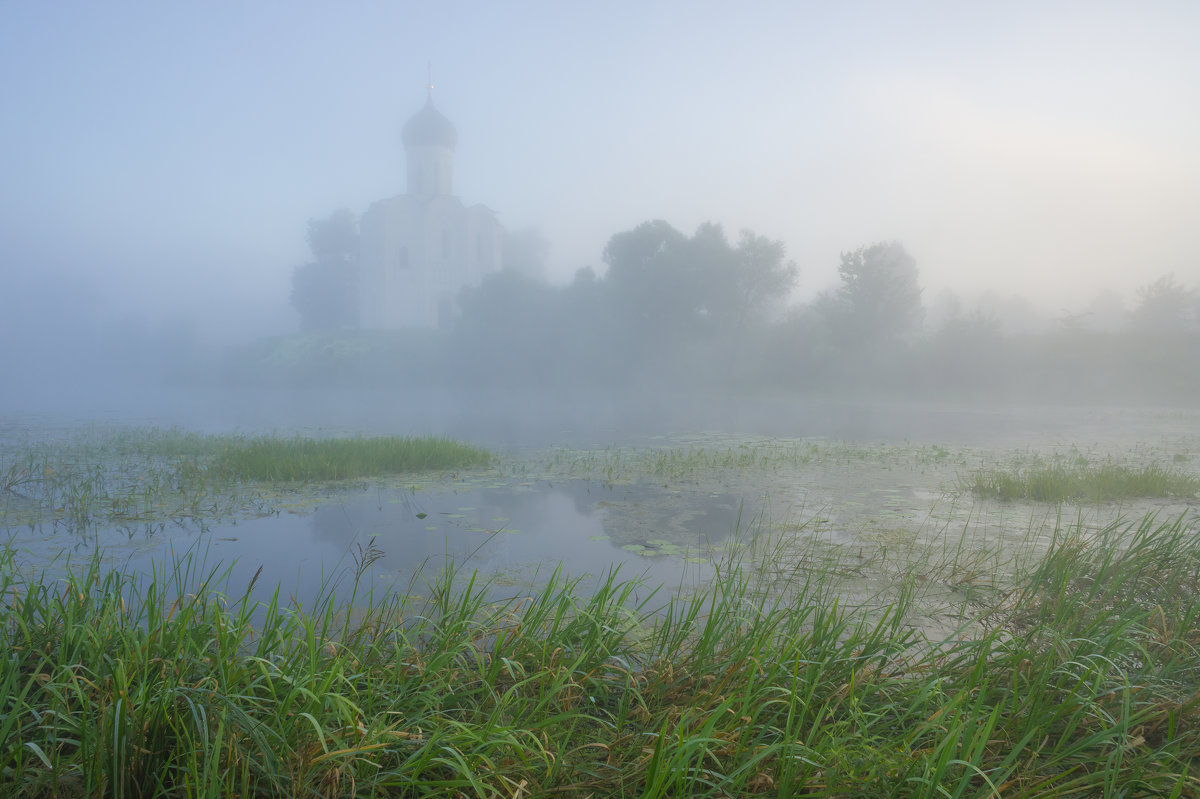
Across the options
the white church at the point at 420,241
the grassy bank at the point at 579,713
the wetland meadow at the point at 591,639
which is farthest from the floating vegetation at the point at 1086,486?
the white church at the point at 420,241

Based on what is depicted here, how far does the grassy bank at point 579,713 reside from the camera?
1.83 meters

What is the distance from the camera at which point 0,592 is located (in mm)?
2424

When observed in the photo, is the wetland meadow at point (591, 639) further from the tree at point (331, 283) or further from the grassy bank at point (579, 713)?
the tree at point (331, 283)

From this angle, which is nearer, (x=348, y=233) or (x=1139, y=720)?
(x=1139, y=720)

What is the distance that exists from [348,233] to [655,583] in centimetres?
6060

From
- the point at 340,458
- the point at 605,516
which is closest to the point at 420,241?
the point at 340,458

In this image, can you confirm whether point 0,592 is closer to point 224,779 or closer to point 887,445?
point 224,779

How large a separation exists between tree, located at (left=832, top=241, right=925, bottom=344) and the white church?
97.2 feet

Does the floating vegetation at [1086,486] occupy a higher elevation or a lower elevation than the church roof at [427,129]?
lower

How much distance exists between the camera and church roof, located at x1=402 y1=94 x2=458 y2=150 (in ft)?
180

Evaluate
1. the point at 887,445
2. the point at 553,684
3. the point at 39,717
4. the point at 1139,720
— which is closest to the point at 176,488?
the point at 39,717

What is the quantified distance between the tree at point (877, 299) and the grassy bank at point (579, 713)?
37.5 metres

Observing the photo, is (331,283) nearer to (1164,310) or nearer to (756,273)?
(756,273)

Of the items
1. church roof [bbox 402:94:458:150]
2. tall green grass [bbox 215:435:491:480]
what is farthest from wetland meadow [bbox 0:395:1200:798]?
church roof [bbox 402:94:458:150]
